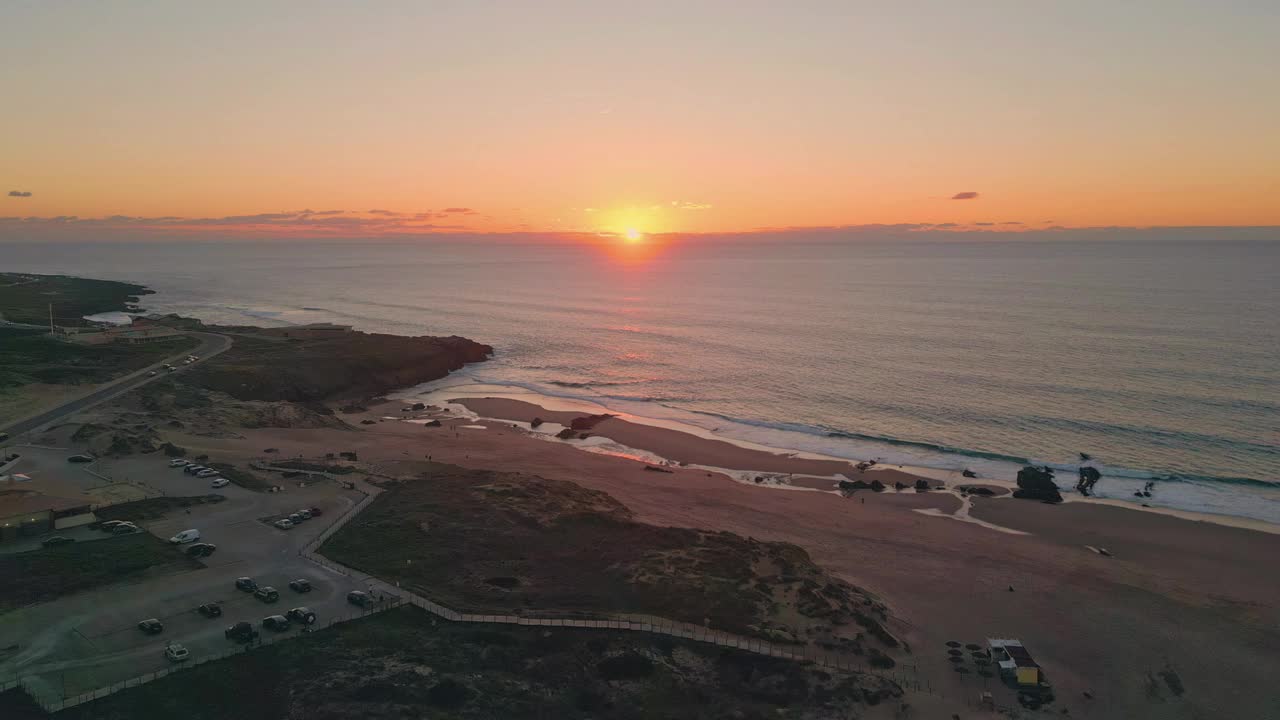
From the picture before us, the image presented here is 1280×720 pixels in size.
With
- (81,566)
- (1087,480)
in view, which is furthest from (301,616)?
(1087,480)

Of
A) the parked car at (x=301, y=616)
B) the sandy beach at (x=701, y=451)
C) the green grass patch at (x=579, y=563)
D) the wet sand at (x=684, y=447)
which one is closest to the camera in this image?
the parked car at (x=301, y=616)

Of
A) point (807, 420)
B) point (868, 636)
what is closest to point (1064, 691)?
point (868, 636)

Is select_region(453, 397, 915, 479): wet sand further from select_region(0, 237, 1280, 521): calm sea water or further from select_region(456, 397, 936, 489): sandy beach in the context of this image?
select_region(0, 237, 1280, 521): calm sea water

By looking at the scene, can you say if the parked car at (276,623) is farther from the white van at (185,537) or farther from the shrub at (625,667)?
the shrub at (625,667)

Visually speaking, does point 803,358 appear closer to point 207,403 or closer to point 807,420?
point 807,420

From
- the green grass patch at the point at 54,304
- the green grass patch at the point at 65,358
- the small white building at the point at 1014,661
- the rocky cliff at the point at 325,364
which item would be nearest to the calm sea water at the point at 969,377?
the rocky cliff at the point at 325,364

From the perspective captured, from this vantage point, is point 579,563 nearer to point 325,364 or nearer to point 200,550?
point 200,550
